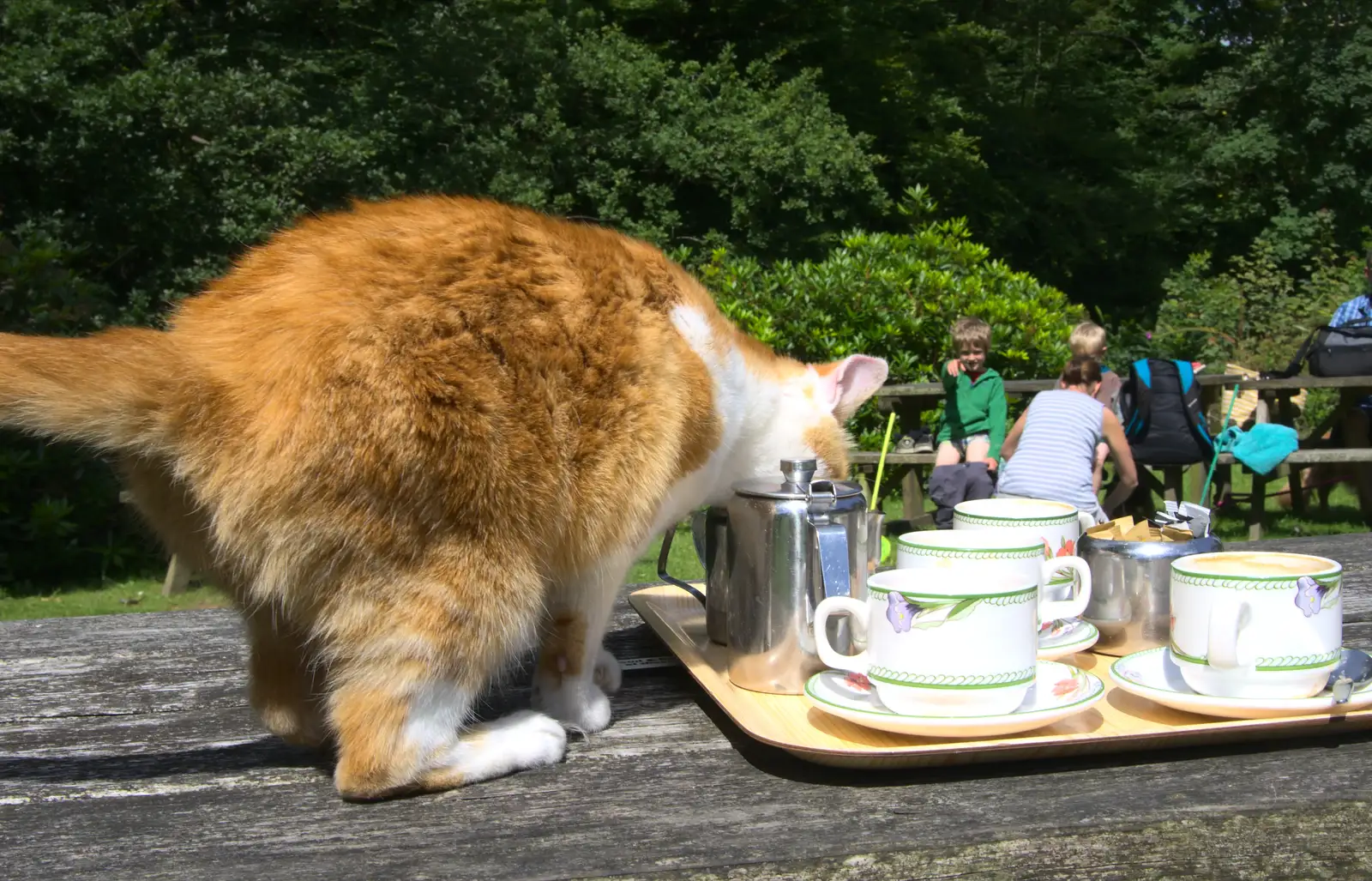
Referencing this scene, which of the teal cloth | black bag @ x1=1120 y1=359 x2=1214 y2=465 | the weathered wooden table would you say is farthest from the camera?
the teal cloth

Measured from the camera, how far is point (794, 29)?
1251cm

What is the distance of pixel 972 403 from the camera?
627 centimetres

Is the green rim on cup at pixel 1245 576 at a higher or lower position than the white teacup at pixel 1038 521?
higher

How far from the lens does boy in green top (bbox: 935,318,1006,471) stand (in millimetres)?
6219

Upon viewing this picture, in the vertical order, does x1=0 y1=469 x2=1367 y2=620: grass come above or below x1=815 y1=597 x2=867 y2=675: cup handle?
below

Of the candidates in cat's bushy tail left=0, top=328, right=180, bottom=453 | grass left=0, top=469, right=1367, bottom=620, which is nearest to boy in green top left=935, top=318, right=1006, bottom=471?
grass left=0, top=469, right=1367, bottom=620

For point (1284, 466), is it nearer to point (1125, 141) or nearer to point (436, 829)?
point (436, 829)

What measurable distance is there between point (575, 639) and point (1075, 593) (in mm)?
757

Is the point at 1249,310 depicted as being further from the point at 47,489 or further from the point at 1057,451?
the point at 47,489

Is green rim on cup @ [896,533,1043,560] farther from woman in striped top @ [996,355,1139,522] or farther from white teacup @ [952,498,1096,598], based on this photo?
woman in striped top @ [996,355,1139,522]

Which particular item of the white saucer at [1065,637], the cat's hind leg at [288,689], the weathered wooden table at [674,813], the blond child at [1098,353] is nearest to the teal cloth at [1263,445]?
the blond child at [1098,353]

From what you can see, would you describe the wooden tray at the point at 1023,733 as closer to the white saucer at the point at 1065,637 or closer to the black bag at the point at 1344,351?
the white saucer at the point at 1065,637

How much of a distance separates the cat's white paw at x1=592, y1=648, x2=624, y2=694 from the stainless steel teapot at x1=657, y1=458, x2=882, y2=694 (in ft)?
0.78

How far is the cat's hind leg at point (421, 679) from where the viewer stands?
1.41 meters
